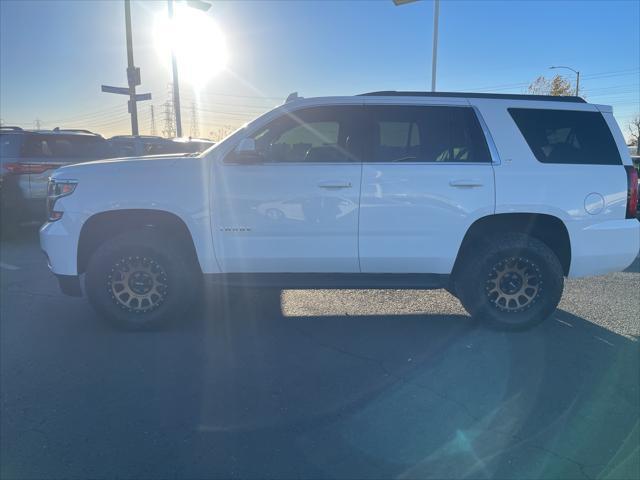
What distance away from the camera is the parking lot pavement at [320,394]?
264 centimetres

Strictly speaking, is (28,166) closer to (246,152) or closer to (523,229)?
(246,152)

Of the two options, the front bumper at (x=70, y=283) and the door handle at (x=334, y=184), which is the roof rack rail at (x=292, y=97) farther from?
the front bumper at (x=70, y=283)

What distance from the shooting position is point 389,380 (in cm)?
353

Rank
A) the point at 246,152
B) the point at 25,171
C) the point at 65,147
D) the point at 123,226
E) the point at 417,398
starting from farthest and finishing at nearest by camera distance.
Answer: the point at 65,147 < the point at 25,171 < the point at 123,226 < the point at 246,152 < the point at 417,398

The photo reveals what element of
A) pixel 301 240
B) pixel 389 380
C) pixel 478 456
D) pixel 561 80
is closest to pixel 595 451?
pixel 478 456

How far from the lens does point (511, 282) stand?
442 centimetres

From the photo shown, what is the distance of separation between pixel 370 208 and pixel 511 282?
5.03 feet

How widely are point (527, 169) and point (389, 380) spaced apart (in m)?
2.26

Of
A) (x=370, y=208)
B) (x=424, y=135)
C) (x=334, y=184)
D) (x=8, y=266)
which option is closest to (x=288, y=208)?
(x=334, y=184)

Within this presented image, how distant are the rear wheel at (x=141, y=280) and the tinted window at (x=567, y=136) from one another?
132 inches

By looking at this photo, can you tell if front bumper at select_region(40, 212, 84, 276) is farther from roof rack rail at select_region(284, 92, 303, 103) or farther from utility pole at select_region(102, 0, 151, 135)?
utility pole at select_region(102, 0, 151, 135)

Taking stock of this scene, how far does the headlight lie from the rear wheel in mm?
519

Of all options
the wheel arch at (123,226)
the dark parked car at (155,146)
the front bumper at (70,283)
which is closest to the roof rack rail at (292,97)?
the wheel arch at (123,226)

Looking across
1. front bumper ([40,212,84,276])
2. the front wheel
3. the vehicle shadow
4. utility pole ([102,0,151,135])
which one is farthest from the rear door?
utility pole ([102,0,151,135])
